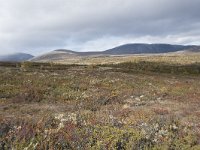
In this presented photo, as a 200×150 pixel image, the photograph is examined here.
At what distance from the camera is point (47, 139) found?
10766 mm

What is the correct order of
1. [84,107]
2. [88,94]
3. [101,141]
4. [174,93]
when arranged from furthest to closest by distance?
[174,93]
[88,94]
[84,107]
[101,141]

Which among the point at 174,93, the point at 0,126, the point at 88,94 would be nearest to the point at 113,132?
the point at 0,126

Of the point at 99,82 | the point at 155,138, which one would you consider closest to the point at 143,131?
the point at 155,138

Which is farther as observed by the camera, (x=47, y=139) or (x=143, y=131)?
(x=143, y=131)

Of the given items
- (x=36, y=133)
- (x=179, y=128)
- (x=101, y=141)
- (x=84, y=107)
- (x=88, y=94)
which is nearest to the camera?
(x=101, y=141)

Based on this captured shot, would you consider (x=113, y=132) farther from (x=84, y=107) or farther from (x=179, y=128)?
(x=84, y=107)

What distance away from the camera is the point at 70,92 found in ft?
86.9

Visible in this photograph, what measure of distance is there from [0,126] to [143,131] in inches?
213

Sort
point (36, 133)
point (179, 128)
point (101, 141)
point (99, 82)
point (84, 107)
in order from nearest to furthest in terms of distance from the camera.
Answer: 1. point (101, 141)
2. point (36, 133)
3. point (179, 128)
4. point (84, 107)
5. point (99, 82)

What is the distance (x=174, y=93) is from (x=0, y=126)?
1845 cm

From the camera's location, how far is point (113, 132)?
11.8 metres

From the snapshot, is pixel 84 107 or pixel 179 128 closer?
pixel 179 128

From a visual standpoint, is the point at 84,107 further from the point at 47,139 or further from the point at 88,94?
the point at 47,139

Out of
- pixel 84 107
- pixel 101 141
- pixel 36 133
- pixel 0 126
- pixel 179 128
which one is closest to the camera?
pixel 101 141
